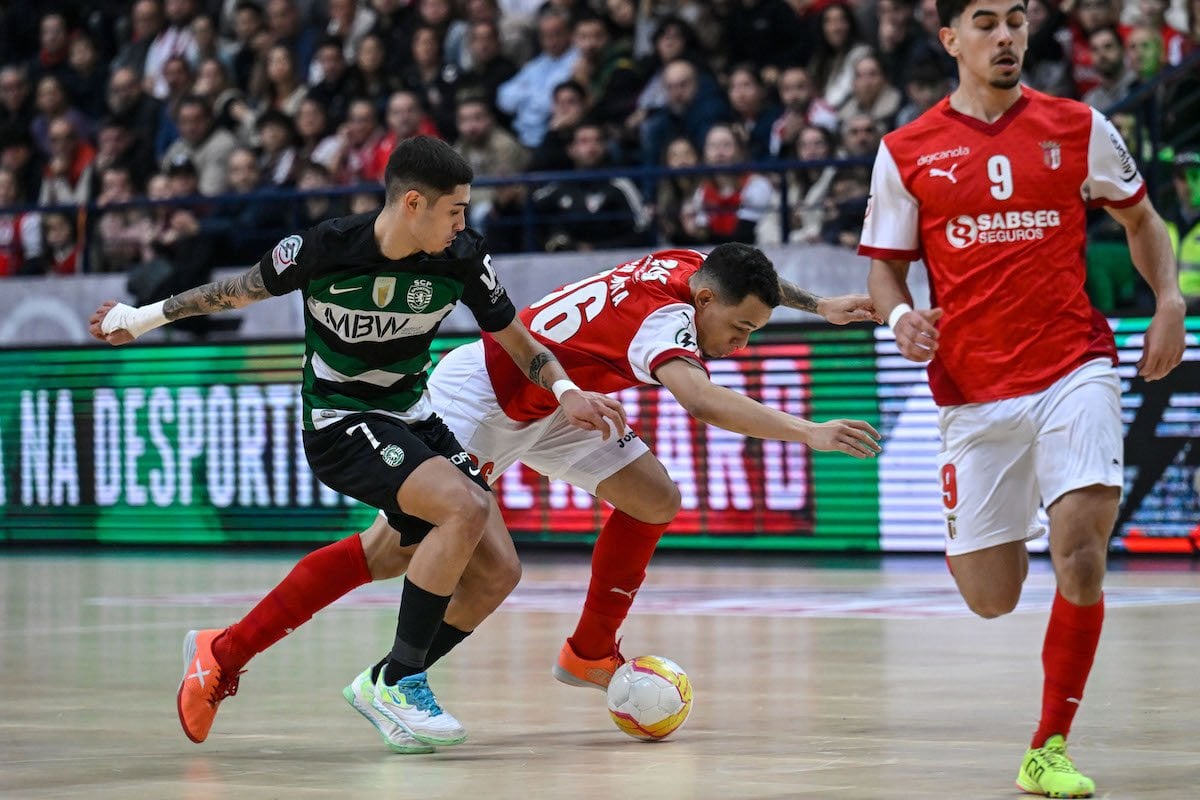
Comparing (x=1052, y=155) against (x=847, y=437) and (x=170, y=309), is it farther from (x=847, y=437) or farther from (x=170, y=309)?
(x=170, y=309)

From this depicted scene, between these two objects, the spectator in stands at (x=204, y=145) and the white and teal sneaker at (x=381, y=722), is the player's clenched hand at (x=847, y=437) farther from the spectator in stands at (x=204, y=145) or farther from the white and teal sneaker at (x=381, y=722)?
the spectator in stands at (x=204, y=145)

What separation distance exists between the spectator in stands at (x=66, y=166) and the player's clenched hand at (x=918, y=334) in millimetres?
14321

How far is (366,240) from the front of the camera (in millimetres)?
6219

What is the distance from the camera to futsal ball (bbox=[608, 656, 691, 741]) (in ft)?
20.9

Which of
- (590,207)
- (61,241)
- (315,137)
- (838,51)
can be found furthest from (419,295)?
(61,241)

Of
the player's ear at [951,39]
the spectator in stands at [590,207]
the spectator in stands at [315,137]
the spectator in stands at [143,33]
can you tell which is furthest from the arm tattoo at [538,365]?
the spectator in stands at [143,33]

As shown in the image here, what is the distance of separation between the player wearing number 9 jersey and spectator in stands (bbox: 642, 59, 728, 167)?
897cm

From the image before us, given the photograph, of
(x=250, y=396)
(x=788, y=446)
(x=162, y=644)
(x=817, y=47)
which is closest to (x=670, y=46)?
(x=817, y=47)

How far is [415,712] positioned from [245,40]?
1409 centimetres

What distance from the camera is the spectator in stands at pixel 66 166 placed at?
18562 millimetres

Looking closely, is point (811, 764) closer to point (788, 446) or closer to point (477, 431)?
point (477, 431)

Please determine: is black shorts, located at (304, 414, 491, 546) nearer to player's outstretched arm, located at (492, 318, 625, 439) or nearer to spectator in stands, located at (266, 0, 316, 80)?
player's outstretched arm, located at (492, 318, 625, 439)

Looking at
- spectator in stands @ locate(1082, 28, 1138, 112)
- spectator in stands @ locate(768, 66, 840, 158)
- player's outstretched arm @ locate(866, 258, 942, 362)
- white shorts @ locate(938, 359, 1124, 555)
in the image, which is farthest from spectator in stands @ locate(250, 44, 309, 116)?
white shorts @ locate(938, 359, 1124, 555)

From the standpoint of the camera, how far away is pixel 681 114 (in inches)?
604
